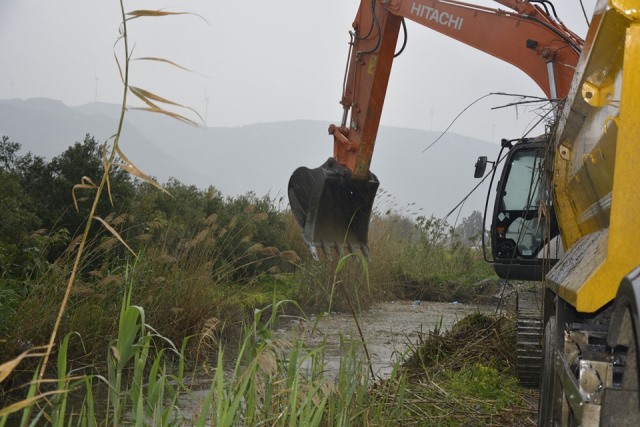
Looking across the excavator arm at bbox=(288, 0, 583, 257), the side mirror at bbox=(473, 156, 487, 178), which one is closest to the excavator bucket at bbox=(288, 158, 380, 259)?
the excavator arm at bbox=(288, 0, 583, 257)

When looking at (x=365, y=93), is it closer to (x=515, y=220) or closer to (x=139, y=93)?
(x=515, y=220)

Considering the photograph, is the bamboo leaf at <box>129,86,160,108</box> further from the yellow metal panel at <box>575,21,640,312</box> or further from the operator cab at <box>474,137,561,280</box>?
the operator cab at <box>474,137,561,280</box>

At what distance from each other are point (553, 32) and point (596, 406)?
564 cm

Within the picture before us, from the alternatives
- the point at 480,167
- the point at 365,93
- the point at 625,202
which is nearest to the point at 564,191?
the point at 625,202

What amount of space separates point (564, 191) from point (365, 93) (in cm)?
383

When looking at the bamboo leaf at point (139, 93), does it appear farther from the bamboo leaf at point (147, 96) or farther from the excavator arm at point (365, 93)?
the excavator arm at point (365, 93)

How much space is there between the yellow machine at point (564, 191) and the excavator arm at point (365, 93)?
0.04ft

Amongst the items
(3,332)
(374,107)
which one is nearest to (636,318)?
(3,332)

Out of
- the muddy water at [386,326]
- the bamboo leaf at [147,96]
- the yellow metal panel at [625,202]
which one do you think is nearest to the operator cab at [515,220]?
the muddy water at [386,326]

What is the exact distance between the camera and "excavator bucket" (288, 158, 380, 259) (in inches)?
337

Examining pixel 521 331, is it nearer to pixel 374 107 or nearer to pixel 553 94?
pixel 553 94

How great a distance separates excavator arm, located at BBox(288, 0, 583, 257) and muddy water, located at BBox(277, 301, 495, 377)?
912 millimetres

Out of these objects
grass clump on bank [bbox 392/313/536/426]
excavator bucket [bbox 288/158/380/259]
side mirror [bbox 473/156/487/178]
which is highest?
side mirror [bbox 473/156/487/178]

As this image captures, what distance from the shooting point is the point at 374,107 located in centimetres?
864
